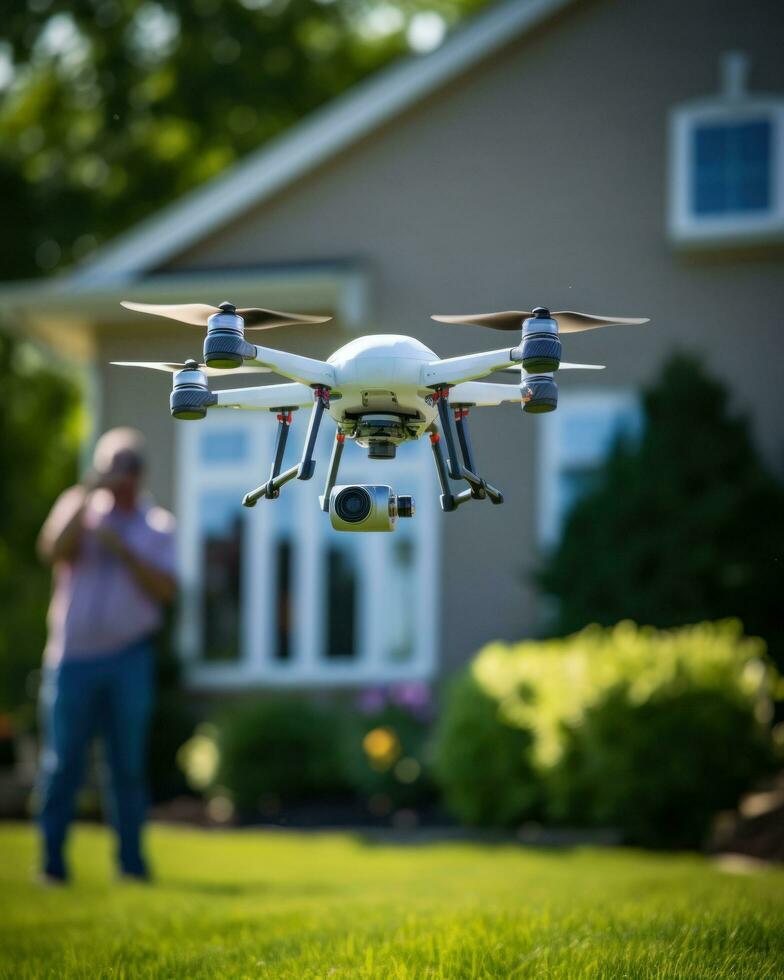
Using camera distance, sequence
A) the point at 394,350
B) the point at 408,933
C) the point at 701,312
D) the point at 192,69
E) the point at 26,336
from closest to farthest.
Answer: the point at 394,350
the point at 408,933
the point at 701,312
the point at 26,336
the point at 192,69

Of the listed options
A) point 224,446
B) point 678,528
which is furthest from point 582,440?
point 224,446

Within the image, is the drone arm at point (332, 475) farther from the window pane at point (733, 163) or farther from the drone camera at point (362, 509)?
the window pane at point (733, 163)

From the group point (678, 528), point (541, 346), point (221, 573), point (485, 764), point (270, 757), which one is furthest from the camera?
point (221, 573)

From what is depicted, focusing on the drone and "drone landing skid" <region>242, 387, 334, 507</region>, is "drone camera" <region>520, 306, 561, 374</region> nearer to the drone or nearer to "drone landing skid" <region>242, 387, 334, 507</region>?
the drone

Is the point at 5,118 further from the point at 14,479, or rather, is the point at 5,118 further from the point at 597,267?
the point at 597,267

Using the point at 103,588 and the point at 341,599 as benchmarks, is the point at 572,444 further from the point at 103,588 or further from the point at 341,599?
the point at 103,588

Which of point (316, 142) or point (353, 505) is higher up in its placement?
point (316, 142)

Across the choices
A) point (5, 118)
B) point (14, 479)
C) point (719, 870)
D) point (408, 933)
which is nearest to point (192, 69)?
point (5, 118)

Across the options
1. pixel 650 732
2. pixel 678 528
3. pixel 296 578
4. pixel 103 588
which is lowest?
pixel 650 732

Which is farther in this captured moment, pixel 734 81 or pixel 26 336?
pixel 26 336
